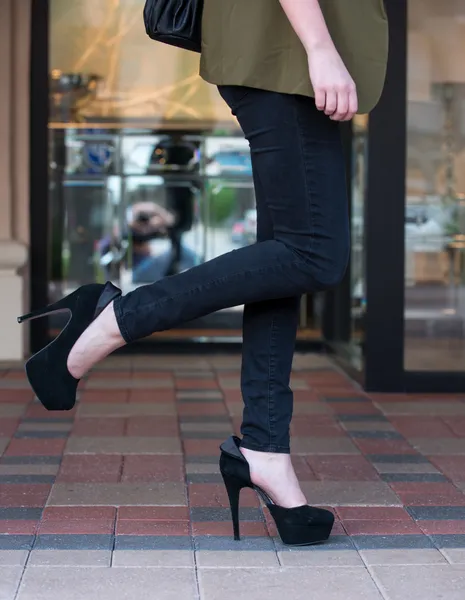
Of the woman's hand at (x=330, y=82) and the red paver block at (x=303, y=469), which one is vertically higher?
the woman's hand at (x=330, y=82)

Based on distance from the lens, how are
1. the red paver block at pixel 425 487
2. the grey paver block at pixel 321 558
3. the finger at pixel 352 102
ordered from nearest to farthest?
1. the finger at pixel 352 102
2. the grey paver block at pixel 321 558
3. the red paver block at pixel 425 487

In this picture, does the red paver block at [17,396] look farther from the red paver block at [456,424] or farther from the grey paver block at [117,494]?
the red paver block at [456,424]

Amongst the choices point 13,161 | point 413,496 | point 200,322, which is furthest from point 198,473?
point 200,322

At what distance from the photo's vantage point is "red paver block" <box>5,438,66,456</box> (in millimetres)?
3410

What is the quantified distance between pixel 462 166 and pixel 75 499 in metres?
2.62

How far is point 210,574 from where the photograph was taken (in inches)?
85.7

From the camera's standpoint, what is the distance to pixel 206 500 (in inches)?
111

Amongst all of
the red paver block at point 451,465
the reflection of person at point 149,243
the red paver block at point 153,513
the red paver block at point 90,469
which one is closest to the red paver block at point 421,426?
the red paver block at point 451,465

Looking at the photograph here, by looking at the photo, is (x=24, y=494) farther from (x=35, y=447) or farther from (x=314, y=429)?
(x=314, y=429)

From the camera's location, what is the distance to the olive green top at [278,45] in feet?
7.28

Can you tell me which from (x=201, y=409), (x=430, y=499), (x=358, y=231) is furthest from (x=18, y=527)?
(x=358, y=231)

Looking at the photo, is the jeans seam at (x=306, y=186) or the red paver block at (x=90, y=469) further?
the red paver block at (x=90, y=469)

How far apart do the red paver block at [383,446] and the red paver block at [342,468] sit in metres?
0.14

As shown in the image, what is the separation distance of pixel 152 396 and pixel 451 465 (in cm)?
168
